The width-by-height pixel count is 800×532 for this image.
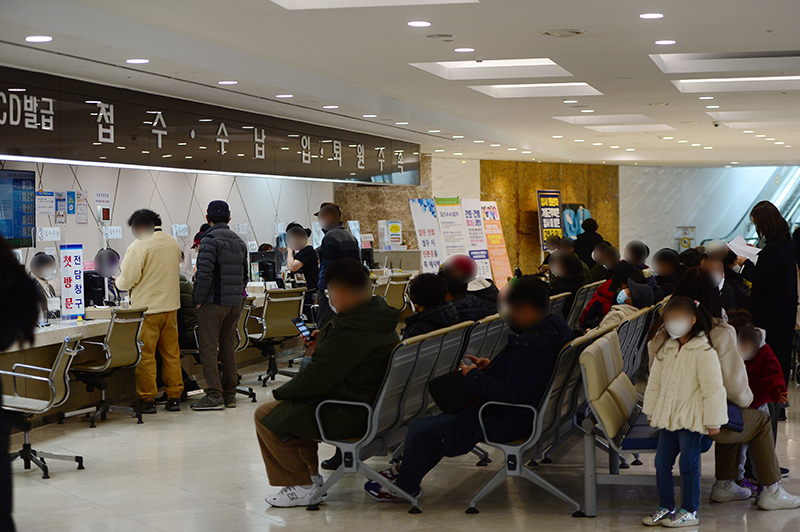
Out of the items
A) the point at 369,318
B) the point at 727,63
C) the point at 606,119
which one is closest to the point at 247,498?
the point at 369,318

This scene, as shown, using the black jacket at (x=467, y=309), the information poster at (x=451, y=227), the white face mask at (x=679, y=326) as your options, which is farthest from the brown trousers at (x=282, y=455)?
the information poster at (x=451, y=227)

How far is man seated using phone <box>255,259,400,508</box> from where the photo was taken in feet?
13.6

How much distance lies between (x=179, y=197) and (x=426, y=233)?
4.67m

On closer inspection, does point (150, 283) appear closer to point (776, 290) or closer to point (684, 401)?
point (684, 401)

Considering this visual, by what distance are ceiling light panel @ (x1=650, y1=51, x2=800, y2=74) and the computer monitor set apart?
5071 millimetres

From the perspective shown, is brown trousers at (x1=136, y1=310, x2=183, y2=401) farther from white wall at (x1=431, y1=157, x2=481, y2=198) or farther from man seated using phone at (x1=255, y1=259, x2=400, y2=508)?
white wall at (x1=431, y1=157, x2=481, y2=198)

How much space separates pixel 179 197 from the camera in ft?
33.3

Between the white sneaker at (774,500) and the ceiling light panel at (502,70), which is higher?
the ceiling light panel at (502,70)

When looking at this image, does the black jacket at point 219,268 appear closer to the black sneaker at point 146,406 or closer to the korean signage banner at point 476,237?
the black sneaker at point 146,406

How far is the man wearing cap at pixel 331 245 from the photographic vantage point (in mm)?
7539

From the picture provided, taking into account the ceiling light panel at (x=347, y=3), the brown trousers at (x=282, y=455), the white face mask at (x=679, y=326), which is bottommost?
the brown trousers at (x=282, y=455)

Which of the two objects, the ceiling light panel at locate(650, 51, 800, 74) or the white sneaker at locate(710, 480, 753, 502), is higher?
the ceiling light panel at locate(650, 51, 800, 74)

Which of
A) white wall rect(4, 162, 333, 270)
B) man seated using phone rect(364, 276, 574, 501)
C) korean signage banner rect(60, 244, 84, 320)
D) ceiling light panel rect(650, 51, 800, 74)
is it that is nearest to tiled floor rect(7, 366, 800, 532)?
man seated using phone rect(364, 276, 574, 501)

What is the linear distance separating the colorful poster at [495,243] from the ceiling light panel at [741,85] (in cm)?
535
